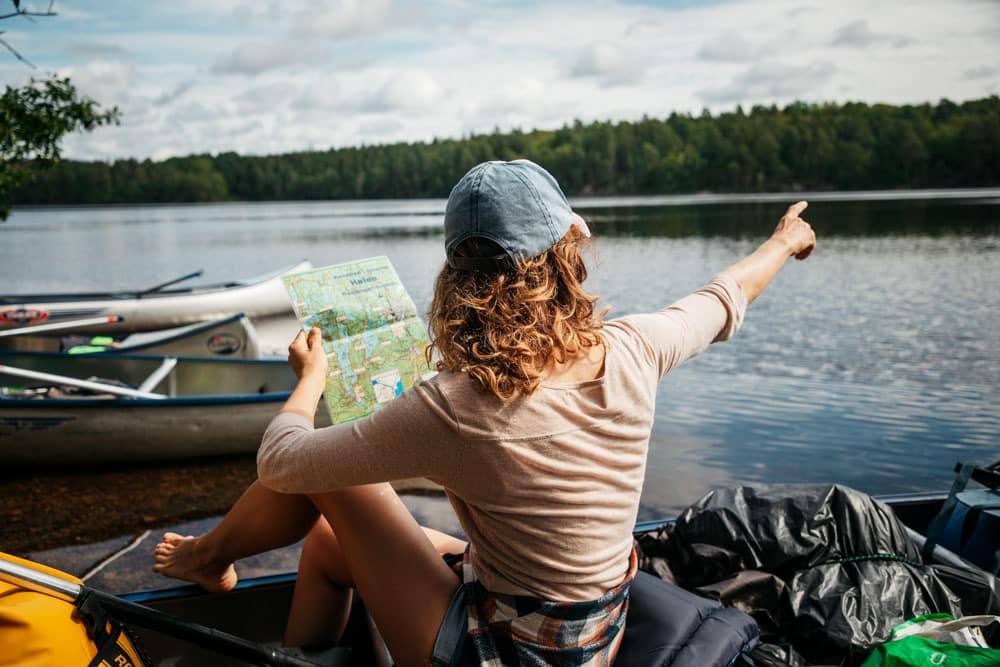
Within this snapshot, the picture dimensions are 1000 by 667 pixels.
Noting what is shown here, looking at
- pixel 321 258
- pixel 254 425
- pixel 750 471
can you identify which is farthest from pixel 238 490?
pixel 321 258

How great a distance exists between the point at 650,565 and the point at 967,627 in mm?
946

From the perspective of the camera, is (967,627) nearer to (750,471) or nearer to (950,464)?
(750,471)

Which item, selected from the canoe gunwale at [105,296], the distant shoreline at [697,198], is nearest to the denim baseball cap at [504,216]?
the canoe gunwale at [105,296]

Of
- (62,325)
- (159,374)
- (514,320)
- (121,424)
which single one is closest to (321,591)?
(514,320)

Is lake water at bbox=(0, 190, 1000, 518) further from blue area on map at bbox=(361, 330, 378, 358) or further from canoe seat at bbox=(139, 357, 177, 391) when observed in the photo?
canoe seat at bbox=(139, 357, 177, 391)

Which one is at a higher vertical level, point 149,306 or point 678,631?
point 678,631

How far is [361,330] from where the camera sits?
2154 mm

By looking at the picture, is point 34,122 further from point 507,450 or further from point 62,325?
point 507,450

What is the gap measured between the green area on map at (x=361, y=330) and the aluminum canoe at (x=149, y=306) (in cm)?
842

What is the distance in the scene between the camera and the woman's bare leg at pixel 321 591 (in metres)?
2.11

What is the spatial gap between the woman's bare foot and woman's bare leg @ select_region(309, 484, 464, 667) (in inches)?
28.1

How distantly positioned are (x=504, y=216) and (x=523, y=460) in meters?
0.47

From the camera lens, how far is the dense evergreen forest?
250 ft

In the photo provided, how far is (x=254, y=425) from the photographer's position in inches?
248
